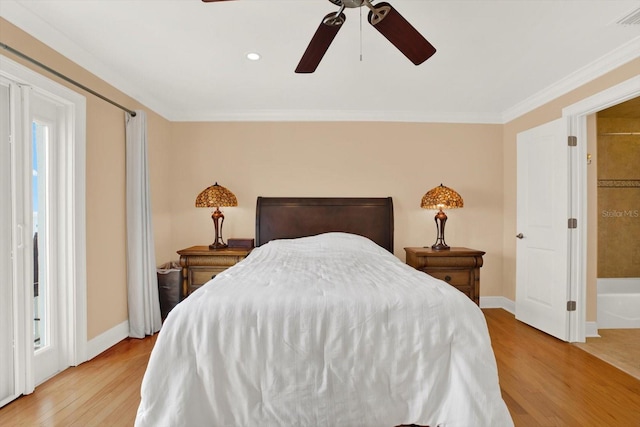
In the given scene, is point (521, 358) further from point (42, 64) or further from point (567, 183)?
point (42, 64)

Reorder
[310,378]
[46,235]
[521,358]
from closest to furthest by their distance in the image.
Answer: [310,378]
[46,235]
[521,358]

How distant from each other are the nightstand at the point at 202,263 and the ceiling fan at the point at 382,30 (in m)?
2.23

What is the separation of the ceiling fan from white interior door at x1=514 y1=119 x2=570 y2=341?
7.32ft

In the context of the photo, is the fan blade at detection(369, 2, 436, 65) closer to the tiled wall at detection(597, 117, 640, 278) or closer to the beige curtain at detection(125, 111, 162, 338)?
the beige curtain at detection(125, 111, 162, 338)

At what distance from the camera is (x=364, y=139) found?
3.97 metres

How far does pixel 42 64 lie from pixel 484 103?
13.3 feet

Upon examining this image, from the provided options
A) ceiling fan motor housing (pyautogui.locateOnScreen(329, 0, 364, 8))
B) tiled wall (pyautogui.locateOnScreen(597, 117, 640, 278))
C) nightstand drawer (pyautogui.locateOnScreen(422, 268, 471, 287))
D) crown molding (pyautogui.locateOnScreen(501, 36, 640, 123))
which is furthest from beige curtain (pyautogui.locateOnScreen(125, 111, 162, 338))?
tiled wall (pyautogui.locateOnScreen(597, 117, 640, 278))

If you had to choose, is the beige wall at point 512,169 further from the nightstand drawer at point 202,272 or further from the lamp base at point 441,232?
the nightstand drawer at point 202,272

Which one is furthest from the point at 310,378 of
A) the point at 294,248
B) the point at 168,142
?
the point at 168,142

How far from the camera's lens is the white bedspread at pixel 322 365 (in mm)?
1451

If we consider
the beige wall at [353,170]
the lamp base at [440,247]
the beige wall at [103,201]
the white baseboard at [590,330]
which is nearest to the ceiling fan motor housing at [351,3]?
the beige wall at [103,201]

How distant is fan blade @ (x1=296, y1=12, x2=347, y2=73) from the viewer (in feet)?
5.23

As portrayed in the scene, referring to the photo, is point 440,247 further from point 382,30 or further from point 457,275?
point 382,30

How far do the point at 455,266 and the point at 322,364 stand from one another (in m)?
2.49
